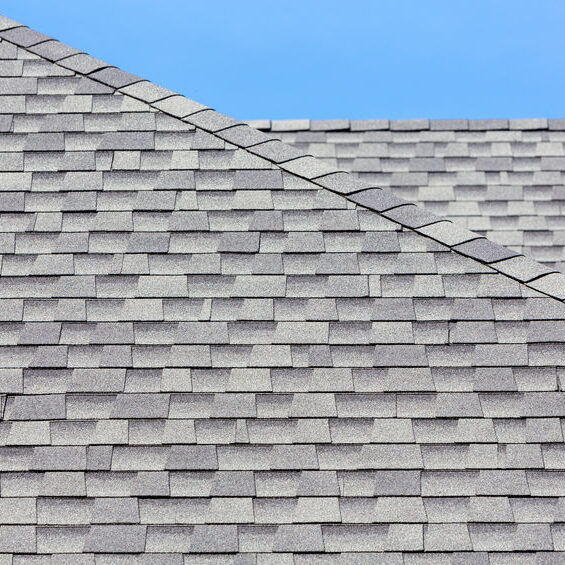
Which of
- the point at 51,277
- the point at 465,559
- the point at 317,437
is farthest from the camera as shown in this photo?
the point at 51,277

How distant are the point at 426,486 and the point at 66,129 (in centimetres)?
357

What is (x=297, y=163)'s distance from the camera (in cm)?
645

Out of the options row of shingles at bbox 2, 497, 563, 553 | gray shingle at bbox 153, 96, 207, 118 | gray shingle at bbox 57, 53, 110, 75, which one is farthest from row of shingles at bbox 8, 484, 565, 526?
gray shingle at bbox 57, 53, 110, 75

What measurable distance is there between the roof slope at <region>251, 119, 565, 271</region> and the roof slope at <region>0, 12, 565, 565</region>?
11.5 ft

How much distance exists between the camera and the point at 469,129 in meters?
10.8

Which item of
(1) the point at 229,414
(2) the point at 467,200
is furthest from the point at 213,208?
(2) the point at 467,200

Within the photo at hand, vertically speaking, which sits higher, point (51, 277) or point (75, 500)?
point (51, 277)

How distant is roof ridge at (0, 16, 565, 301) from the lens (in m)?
6.04

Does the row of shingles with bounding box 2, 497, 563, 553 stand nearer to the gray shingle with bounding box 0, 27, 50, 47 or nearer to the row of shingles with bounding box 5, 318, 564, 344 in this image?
the row of shingles with bounding box 5, 318, 564, 344

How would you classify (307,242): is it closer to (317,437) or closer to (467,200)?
(317,437)

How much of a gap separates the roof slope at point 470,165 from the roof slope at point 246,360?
11.5ft

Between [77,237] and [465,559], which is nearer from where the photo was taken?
[465,559]

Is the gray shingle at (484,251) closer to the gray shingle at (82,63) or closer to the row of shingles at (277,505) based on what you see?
the row of shingles at (277,505)

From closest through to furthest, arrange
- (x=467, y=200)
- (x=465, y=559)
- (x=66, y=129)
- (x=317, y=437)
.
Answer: (x=465, y=559)
(x=317, y=437)
(x=66, y=129)
(x=467, y=200)
